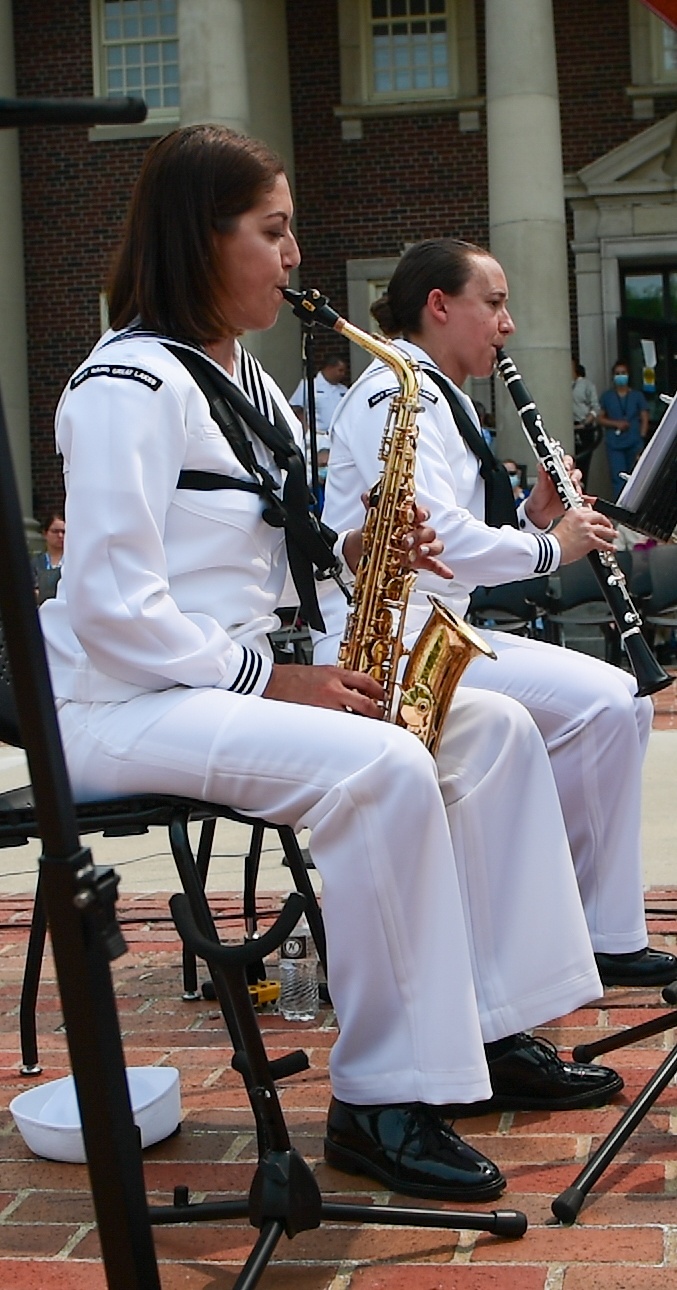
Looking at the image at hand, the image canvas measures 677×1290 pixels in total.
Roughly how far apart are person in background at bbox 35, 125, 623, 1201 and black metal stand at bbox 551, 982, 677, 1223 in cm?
11

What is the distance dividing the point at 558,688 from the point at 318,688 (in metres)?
1.22

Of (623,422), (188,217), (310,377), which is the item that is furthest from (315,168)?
(188,217)

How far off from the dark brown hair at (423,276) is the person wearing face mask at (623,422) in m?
14.3

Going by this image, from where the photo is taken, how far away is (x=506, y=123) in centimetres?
1627

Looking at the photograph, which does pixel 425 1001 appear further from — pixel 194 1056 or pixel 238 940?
pixel 238 940

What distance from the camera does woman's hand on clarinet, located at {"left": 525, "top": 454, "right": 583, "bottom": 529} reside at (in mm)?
4309

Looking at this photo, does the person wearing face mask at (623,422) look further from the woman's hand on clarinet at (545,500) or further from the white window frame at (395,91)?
the woman's hand on clarinet at (545,500)

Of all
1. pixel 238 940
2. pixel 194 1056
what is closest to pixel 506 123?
pixel 238 940

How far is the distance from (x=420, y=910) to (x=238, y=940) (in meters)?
2.09

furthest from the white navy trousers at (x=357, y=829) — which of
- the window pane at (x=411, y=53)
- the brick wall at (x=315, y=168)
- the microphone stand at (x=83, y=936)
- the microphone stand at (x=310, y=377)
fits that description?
the window pane at (x=411, y=53)

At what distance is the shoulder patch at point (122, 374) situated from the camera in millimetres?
2734

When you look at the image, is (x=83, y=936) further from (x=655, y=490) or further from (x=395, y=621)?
(x=655, y=490)

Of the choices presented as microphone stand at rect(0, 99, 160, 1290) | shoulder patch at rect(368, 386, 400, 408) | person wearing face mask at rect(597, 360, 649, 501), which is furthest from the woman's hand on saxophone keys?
person wearing face mask at rect(597, 360, 649, 501)

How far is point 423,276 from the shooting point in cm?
425
